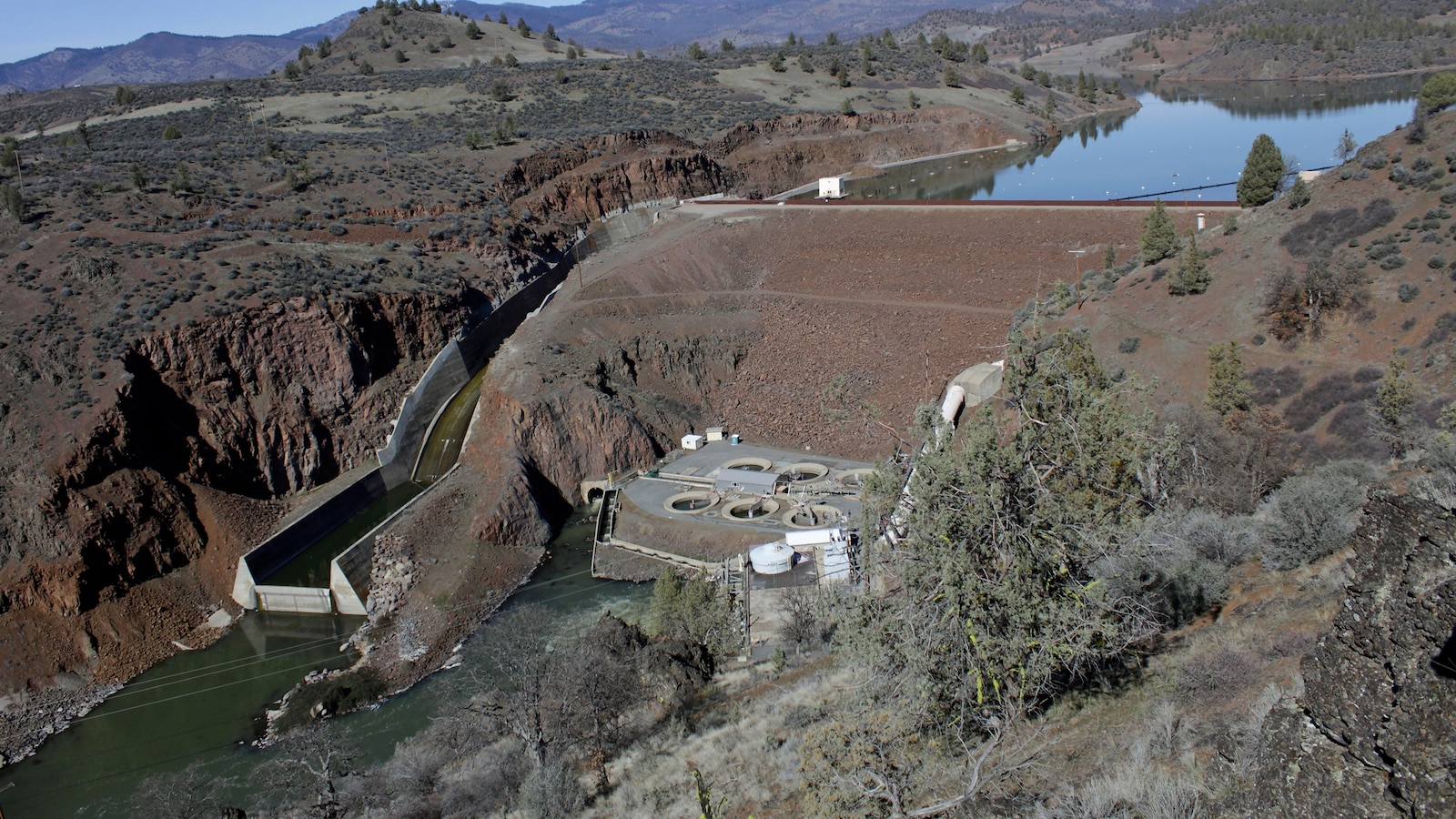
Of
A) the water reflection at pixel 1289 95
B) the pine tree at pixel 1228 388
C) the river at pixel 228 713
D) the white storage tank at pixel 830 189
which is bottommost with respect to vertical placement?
the river at pixel 228 713

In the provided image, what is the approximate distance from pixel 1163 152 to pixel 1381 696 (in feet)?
248

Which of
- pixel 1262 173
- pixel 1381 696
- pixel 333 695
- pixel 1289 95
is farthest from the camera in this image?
pixel 1289 95

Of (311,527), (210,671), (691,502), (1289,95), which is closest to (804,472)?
(691,502)

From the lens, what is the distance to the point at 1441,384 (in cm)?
2258

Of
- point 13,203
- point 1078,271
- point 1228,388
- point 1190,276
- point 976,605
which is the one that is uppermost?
point 13,203

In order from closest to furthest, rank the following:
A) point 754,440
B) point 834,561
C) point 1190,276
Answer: point 834,561 → point 1190,276 → point 754,440

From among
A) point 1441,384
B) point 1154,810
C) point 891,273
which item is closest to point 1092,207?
point 891,273

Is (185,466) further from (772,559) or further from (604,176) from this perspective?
(604,176)

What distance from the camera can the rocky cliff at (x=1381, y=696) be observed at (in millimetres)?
6031

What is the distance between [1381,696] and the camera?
20.9 feet

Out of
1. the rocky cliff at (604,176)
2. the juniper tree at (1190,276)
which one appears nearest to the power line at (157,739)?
the juniper tree at (1190,276)

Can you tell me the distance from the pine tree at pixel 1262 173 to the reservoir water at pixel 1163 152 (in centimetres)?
1082

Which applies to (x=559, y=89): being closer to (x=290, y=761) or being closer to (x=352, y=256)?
(x=352, y=256)

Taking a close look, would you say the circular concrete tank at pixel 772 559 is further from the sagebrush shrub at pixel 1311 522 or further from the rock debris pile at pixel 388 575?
the sagebrush shrub at pixel 1311 522
